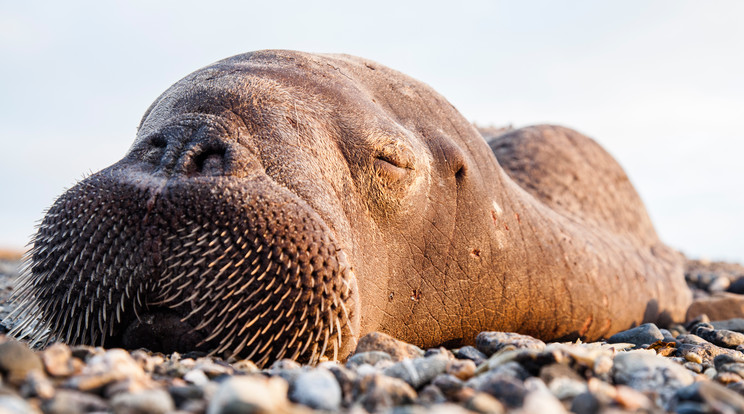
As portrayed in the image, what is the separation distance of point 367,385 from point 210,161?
63.4 inches

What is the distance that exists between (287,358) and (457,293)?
177cm

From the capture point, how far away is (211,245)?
2996 mm

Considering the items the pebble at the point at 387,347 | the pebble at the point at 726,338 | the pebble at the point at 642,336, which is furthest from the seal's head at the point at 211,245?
the pebble at the point at 726,338

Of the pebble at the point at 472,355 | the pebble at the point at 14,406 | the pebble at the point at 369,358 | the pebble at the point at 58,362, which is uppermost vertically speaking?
the pebble at the point at 14,406

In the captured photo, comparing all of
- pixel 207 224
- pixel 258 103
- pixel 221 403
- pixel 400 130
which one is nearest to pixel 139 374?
pixel 221 403

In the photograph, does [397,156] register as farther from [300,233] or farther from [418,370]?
[418,370]

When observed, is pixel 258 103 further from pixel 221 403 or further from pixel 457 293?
pixel 221 403

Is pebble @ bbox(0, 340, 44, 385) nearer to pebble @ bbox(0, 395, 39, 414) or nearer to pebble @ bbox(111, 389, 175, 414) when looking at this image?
pebble @ bbox(0, 395, 39, 414)

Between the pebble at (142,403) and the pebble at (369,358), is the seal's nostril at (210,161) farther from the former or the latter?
the pebble at (142,403)

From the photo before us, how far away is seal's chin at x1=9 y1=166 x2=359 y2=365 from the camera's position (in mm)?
3010

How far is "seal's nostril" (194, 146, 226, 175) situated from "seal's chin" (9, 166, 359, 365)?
0.34 ft

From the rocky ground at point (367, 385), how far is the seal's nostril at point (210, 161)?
0.91m

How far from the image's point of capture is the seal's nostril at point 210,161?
320cm

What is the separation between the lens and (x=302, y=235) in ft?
10.1
